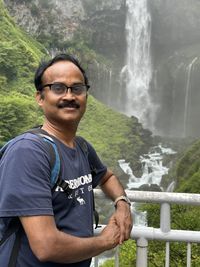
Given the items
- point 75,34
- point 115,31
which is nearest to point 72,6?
point 75,34

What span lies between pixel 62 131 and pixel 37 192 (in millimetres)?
409

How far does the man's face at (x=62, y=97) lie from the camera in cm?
183

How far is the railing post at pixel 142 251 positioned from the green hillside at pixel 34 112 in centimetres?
2541

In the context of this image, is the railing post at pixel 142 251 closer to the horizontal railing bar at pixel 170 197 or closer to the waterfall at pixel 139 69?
the horizontal railing bar at pixel 170 197

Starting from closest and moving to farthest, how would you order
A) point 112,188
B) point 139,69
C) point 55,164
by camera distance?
point 55,164, point 112,188, point 139,69

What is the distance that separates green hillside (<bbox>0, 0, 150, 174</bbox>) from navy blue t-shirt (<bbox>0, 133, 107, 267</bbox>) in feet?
84.6

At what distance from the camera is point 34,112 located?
29578mm

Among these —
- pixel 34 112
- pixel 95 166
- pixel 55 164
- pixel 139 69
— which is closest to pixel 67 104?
pixel 55 164

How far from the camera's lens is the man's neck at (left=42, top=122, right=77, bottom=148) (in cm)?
186

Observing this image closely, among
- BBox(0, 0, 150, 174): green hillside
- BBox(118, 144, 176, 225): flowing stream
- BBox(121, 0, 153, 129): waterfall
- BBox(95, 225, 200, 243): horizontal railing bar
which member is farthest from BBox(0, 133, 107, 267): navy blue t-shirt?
BBox(121, 0, 153, 129): waterfall

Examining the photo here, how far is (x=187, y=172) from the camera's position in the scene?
816 inches

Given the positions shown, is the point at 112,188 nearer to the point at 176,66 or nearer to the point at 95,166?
the point at 95,166

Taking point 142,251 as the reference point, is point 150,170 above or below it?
above

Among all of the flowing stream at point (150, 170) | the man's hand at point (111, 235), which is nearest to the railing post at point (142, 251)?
the man's hand at point (111, 235)
